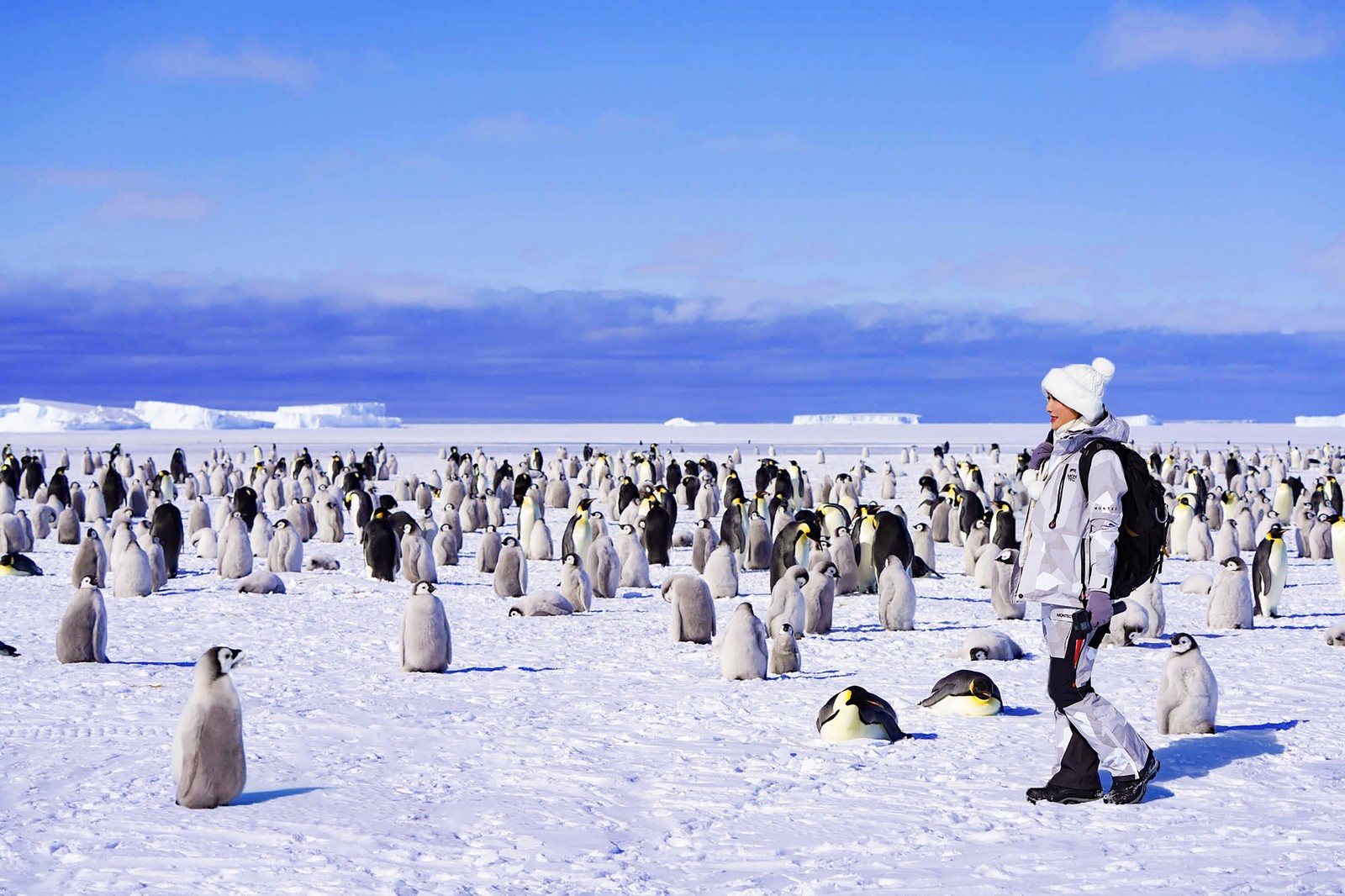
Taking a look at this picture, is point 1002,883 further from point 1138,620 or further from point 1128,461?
point 1138,620

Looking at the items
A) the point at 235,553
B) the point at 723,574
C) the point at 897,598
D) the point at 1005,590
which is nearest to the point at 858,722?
the point at 897,598

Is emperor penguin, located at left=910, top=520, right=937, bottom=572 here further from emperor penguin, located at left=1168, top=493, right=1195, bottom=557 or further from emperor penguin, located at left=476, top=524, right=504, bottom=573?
emperor penguin, located at left=476, top=524, right=504, bottom=573

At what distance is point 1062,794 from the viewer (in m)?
5.31

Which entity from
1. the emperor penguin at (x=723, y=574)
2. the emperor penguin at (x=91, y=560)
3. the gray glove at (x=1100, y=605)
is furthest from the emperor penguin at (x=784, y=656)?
the emperor penguin at (x=91, y=560)

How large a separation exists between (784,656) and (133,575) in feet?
20.6

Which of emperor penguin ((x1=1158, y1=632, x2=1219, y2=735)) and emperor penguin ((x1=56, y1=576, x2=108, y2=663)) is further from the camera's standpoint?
emperor penguin ((x1=56, y1=576, x2=108, y2=663))

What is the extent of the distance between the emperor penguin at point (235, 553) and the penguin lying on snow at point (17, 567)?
1.75 metres

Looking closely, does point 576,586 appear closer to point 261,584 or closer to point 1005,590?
point 261,584

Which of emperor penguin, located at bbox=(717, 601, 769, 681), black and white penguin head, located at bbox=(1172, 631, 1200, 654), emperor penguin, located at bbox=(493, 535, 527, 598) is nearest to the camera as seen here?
black and white penguin head, located at bbox=(1172, 631, 1200, 654)

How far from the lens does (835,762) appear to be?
616cm

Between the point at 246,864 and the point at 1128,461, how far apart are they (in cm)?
333

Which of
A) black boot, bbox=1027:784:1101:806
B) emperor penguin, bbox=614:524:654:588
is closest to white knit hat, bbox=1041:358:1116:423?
black boot, bbox=1027:784:1101:806

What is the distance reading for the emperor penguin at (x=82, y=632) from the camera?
8.34 meters

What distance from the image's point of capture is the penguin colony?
661 cm
